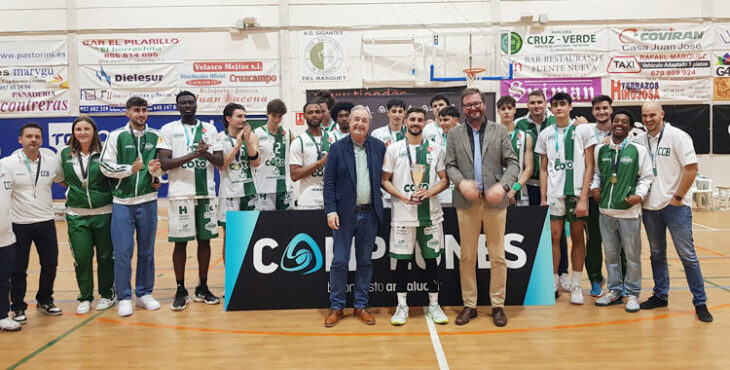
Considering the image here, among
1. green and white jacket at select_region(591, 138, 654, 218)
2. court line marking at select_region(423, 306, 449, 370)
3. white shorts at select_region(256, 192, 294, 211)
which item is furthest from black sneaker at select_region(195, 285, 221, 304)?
green and white jacket at select_region(591, 138, 654, 218)

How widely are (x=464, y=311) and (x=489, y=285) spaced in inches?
21.1

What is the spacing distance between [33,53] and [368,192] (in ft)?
41.1

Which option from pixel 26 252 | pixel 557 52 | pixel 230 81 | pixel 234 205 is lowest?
pixel 26 252

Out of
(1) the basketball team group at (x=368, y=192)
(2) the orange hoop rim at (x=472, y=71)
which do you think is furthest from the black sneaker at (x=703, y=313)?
(2) the orange hoop rim at (x=472, y=71)

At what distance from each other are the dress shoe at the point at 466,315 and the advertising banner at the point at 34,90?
494 inches

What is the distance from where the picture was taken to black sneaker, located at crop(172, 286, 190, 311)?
5.19 meters

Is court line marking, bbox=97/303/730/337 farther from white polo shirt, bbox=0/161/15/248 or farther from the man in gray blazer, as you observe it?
white polo shirt, bbox=0/161/15/248

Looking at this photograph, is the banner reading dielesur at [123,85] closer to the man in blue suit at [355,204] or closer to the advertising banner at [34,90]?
the advertising banner at [34,90]

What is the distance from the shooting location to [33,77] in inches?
530

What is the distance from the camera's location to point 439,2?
525 inches

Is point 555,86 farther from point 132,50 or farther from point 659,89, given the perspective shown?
point 132,50

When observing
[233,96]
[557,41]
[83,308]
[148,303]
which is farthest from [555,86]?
[83,308]

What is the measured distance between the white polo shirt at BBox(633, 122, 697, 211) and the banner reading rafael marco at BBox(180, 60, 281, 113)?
1028 centimetres

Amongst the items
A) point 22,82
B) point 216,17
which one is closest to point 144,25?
point 216,17
